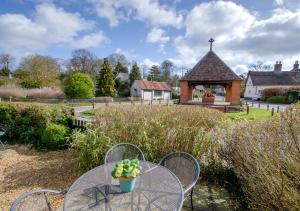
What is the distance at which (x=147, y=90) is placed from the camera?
42.6 m

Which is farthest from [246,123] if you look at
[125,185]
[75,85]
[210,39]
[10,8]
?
[75,85]

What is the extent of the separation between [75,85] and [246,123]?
27621mm

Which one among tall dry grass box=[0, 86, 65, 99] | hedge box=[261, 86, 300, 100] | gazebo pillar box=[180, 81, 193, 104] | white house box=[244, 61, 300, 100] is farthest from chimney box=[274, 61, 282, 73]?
tall dry grass box=[0, 86, 65, 99]

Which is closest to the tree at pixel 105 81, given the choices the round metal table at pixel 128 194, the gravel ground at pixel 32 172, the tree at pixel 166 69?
the tree at pixel 166 69

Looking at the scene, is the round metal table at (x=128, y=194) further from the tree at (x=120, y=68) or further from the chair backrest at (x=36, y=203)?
the tree at (x=120, y=68)

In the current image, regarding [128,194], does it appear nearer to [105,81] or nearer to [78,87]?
[78,87]

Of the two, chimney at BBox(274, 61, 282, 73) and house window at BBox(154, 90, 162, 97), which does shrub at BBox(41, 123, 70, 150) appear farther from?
chimney at BBox(274, 61, 282, 73)

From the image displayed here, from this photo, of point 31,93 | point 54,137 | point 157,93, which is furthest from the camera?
point 157,93

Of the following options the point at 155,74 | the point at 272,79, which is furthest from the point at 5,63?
the point at 272,79

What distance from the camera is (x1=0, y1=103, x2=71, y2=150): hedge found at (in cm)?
612

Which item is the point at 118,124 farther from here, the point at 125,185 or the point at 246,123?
the point at 246,123

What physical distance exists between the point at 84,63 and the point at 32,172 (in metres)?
39.6

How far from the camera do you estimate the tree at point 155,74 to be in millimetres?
57344

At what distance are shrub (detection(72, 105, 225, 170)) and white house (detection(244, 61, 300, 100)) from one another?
40.1 m
